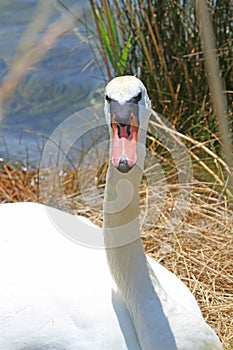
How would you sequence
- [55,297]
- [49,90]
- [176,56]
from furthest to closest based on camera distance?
1. [49,90]
2. [176,56]
3. [55,297]

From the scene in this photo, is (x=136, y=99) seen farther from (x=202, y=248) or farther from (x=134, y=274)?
(x=202, y=248)

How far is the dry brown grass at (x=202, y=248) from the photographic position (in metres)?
2.68

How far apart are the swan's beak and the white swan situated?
0.44 feet

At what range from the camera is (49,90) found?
4977 mm

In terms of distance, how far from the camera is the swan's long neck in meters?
1.87

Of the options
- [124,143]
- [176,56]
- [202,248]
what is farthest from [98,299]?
[176,56]

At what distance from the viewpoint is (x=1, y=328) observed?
193 centimetres

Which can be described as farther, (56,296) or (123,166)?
(56,296)

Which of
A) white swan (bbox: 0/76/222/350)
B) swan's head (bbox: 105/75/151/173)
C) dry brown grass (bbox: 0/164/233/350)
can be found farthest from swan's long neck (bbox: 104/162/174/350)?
dry brown grass (bbox: 0/164/233/350)

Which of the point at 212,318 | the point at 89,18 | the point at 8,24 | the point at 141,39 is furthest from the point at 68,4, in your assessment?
the point at 212,318

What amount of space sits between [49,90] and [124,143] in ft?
11.4

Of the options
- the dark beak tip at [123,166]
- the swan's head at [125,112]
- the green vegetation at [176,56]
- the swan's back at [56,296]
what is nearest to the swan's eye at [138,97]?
the swan's head at [125,112]

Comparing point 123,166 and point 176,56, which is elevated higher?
point 123,166

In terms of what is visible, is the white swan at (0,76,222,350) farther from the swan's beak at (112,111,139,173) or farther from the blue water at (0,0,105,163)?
the blue water at (0,0,105,163)
